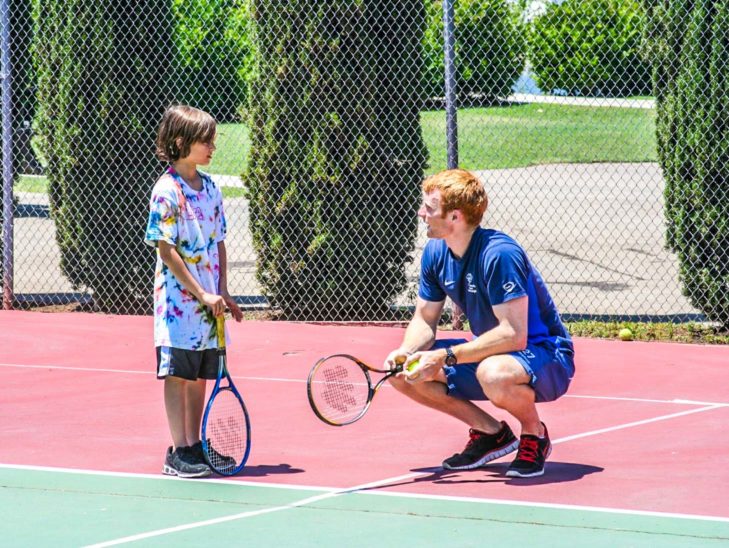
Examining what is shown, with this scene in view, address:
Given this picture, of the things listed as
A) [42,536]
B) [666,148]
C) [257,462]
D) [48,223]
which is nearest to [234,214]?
[48,223]

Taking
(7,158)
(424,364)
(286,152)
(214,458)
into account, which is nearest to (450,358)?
(424,364)

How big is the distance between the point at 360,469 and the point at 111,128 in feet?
22.6

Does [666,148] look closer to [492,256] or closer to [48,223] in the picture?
[492,256]

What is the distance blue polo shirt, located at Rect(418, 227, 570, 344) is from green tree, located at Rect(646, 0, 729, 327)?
14.8 feet

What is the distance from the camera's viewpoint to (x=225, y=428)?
19.5 feet

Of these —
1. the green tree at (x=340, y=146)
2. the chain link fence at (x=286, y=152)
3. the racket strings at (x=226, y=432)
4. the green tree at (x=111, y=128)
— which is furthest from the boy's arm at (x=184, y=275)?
the green tree at (x=111, y=128)

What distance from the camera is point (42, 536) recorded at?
4.87 metres

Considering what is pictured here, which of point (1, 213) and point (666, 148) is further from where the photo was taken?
point (1, 213)

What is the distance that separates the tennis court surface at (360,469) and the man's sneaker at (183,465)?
61 millimetres

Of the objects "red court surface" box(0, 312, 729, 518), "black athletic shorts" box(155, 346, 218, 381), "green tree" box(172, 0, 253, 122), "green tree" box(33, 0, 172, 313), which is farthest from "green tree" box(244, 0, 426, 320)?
"black athletic shorts" box(155, 346, 218, 381)

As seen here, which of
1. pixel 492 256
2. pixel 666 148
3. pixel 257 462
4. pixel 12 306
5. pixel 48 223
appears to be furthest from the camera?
pixel 48 223

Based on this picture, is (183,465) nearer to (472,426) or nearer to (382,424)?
(472,426)

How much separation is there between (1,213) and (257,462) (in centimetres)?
736

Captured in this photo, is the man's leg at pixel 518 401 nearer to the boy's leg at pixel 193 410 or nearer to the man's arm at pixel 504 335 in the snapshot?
the man's arm at pixel 504 335
